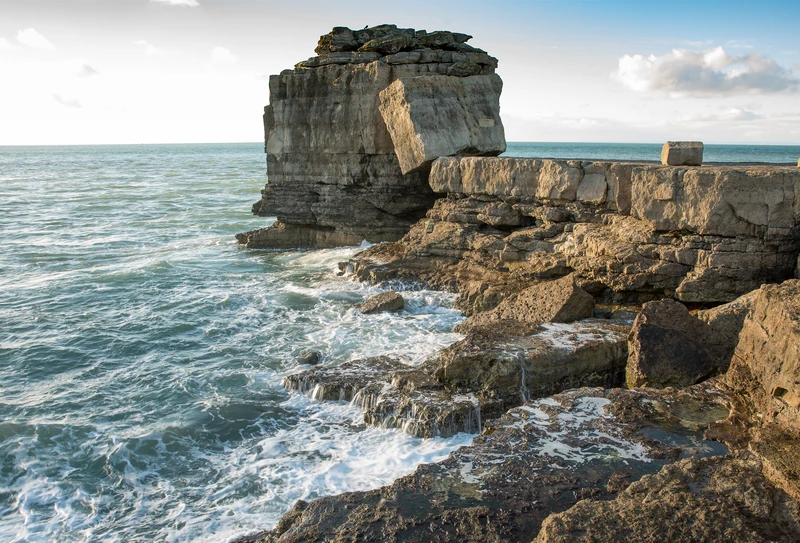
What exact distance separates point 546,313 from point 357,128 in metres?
10.1

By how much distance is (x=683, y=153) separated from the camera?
11945mm

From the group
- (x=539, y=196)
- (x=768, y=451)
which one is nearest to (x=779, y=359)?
(x=768, y=451)

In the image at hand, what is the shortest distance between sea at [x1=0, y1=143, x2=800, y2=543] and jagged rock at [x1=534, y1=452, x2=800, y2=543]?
2611 millimetres

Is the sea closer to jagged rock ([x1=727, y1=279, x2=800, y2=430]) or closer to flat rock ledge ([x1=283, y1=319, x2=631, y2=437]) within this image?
flat rock ledge ([x1=283, y1=319, x2=631, y2=437])

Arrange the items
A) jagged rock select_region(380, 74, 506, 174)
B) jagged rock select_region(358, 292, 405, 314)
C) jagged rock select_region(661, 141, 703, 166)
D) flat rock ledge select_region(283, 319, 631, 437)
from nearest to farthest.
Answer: flat rock ledge select_region(283, 319, 631, 437)
jagged rock select_region(661, 141, 703, 166)
jagged rock select_region(358, 292, 405, 314)
jagged rock select_region(380, 74, 506, 174)

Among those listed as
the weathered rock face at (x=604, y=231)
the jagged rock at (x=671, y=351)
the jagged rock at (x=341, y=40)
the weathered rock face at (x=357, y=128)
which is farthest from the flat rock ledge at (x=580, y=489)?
the jagged rock at (x=341, y=40)

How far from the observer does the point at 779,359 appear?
7.05m

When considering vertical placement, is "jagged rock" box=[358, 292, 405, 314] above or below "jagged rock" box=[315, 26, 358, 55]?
below

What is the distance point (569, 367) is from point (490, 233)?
6.21 meters

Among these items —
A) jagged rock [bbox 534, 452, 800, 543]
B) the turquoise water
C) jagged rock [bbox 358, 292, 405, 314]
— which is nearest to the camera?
jagged rock [bbox 534, 452, 800, 543]

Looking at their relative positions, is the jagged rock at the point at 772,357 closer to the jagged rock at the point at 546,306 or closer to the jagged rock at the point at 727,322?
the jagged rock at the point at 727,322

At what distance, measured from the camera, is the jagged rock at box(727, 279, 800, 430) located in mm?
6742

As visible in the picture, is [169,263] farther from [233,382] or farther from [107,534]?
[107,534]

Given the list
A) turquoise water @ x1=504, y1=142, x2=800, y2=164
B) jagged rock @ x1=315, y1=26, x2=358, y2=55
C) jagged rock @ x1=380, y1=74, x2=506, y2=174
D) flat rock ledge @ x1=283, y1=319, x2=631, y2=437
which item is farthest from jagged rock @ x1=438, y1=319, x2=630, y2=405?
turquoise water @ x1=504, y1=142, x2=800, y2=164
